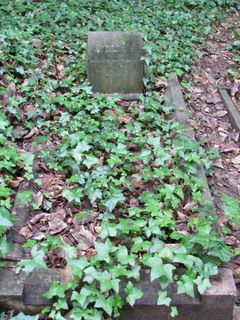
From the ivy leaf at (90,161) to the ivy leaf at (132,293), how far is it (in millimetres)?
1171

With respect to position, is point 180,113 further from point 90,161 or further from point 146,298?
point 146,298

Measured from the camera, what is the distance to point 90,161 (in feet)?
11.5

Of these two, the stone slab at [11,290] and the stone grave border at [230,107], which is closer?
the stone slab at [11,290]

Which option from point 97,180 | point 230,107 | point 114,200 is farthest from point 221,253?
point 230,107

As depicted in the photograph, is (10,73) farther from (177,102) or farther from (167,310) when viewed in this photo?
(167,310)

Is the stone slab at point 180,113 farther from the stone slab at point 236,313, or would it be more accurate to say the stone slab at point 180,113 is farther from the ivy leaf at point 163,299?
the ivy leaf at point 163,299

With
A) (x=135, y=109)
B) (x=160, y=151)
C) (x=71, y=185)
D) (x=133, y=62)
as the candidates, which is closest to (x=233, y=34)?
(x=133, y=62)

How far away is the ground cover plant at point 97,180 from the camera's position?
8.54 ft

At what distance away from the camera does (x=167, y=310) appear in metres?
2.64

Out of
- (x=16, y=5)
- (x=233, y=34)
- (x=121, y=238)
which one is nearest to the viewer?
(x=121, y=238)

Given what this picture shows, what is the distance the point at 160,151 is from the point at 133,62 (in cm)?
167

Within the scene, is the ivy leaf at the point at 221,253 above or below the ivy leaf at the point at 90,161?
above

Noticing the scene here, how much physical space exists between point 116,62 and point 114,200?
231cm

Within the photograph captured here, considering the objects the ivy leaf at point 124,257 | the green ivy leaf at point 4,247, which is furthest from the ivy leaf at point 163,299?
the green ivy leaf at point 4,247
